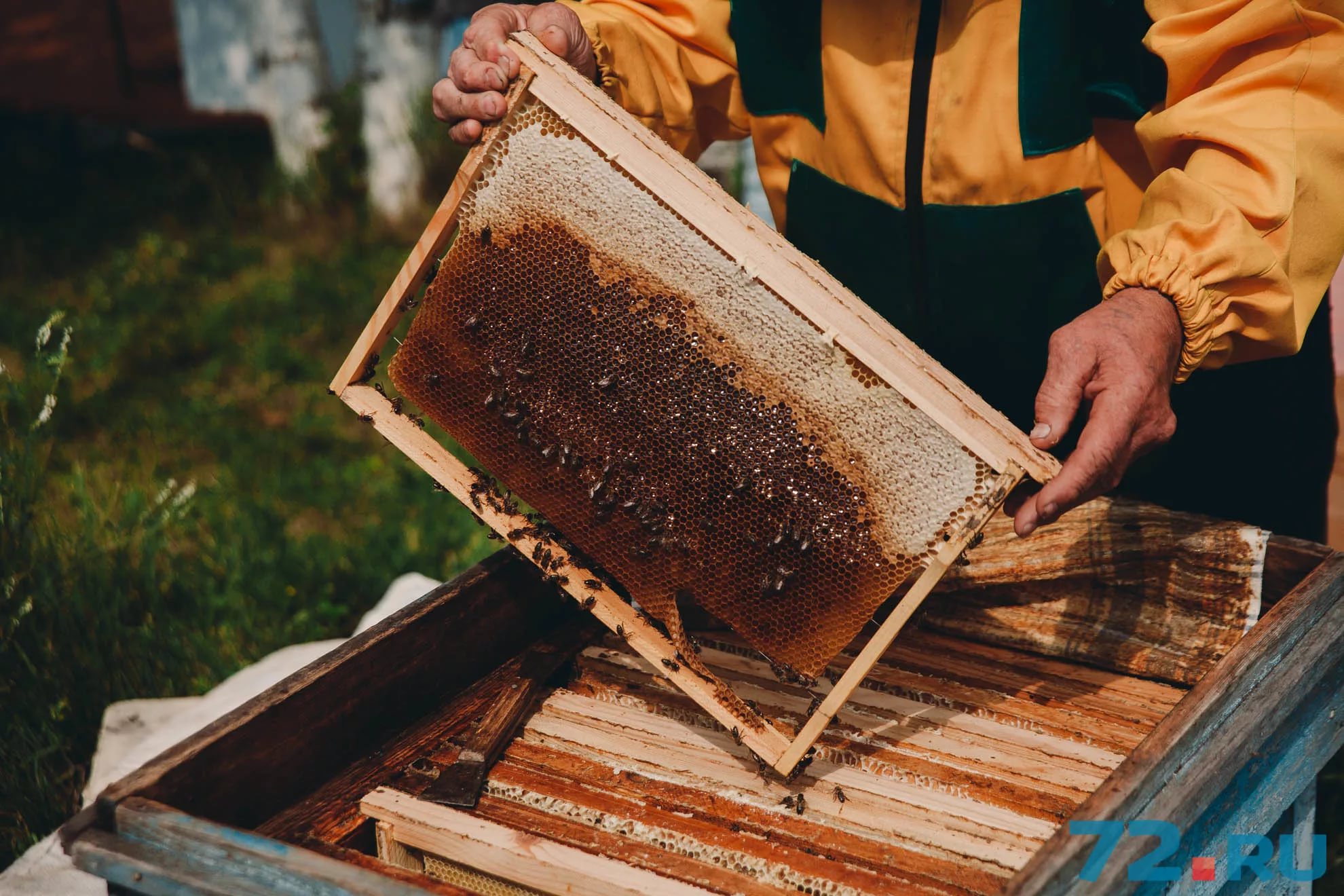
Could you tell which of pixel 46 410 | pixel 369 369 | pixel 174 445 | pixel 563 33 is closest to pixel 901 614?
pixel 369 369

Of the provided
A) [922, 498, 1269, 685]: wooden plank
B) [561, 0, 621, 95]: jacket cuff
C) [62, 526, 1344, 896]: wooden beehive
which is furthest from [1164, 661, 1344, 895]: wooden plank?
[561, 0, 621, 95]: jacket cuff

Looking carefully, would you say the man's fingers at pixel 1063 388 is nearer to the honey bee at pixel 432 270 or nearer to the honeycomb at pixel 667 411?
the honeycomb at pixel 667 411

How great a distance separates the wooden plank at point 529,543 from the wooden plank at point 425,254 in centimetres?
7

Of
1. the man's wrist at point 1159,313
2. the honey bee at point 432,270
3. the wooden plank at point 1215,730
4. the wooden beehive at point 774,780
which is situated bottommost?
the wooden beehive at point 774,780

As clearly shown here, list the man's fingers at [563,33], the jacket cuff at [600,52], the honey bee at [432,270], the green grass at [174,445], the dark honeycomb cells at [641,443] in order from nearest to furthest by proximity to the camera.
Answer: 1. the dark honeycomb cells at [641,443]
2. the honey bee at [432,270]
3. the man's fingers at [563,33]
4. the jacket cuff at [600,52]
5. the green grass at [174,445]

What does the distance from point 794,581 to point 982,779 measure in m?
0.54

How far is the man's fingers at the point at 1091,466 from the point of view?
1860 millimetres

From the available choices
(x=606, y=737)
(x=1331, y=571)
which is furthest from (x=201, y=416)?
(x=1331, y=571)

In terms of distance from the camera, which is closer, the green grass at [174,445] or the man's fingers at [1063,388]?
the man's fingers at [1063,388]

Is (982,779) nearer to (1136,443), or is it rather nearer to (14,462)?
(1136,443)

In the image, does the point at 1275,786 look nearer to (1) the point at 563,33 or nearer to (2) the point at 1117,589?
(2) the point at 1117,589

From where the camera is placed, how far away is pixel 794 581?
83.1 inches

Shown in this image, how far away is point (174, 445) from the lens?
226 inches

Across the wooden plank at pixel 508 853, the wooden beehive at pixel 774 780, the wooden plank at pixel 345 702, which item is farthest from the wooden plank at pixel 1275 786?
the wooden plank at pixel 345 702
